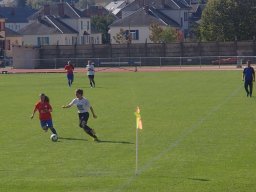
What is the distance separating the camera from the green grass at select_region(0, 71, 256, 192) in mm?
17438

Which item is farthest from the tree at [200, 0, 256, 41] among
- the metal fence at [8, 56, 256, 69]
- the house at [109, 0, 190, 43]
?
the house at [109, 0, 190, 43]

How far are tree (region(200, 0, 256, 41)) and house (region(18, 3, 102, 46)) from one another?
961 inches

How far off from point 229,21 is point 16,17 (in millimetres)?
66022

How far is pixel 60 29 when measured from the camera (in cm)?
11775

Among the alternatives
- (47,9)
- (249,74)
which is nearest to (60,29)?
(47,9)

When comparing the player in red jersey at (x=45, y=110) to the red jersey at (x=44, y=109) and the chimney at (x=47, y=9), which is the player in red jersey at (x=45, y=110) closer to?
the red jersey at (x=44, y=109)

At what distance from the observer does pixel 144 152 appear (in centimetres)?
2195

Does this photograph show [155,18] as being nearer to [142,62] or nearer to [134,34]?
[134,34]

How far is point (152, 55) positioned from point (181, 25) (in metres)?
41.2

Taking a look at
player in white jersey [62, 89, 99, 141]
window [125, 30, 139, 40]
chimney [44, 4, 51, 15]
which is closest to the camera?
player in white jersey [62, 89, 99, 141]

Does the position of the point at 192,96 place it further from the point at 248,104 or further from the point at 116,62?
the point at 116,62

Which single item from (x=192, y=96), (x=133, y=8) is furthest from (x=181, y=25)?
(x=192, y=96)

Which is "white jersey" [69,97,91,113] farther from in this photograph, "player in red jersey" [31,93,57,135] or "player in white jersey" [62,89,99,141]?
"player in red jersey" [31,93,57,135]

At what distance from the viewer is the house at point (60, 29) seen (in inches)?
4599
